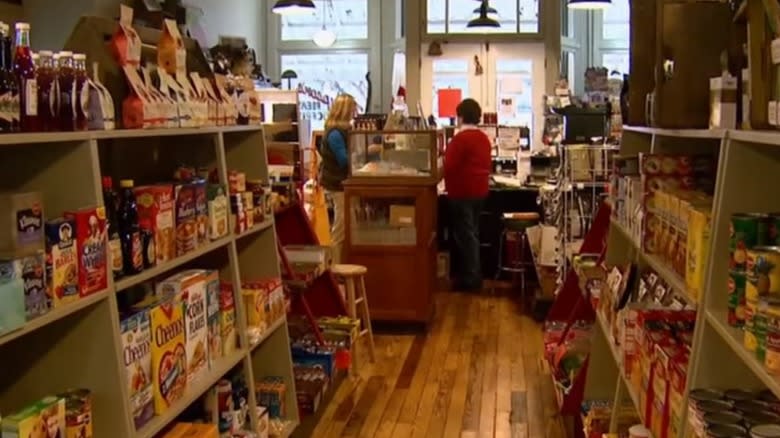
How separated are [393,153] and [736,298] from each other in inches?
167

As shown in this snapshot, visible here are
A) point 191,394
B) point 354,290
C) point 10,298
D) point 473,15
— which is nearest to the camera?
point 10,298

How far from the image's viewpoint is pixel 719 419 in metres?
1.82

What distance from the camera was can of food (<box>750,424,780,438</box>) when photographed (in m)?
1.69

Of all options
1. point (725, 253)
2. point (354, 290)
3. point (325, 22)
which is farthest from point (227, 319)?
point (325, 22)

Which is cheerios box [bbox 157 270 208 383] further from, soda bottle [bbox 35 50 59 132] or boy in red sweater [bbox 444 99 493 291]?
boy in red sweater [bbox 444 99 493 291]

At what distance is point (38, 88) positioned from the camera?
6.53 feet

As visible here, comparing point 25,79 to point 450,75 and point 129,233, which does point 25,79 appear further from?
point 450,75

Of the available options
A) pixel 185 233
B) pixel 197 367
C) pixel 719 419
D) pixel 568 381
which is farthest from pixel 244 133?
pixel 719 419

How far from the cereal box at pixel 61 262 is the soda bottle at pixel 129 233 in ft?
0.99

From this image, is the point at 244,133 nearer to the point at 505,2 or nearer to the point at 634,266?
the point at 634,266

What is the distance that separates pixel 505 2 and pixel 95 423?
363 inches

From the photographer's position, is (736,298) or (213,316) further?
(213,316)

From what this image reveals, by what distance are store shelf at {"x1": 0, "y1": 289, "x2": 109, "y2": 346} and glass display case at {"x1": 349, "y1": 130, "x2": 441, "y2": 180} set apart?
3.77 metres

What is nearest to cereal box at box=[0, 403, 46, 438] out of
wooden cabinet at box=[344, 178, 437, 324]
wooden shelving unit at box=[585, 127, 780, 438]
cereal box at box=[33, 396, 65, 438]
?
cereal box at box=[33, 396, 65, 438]
